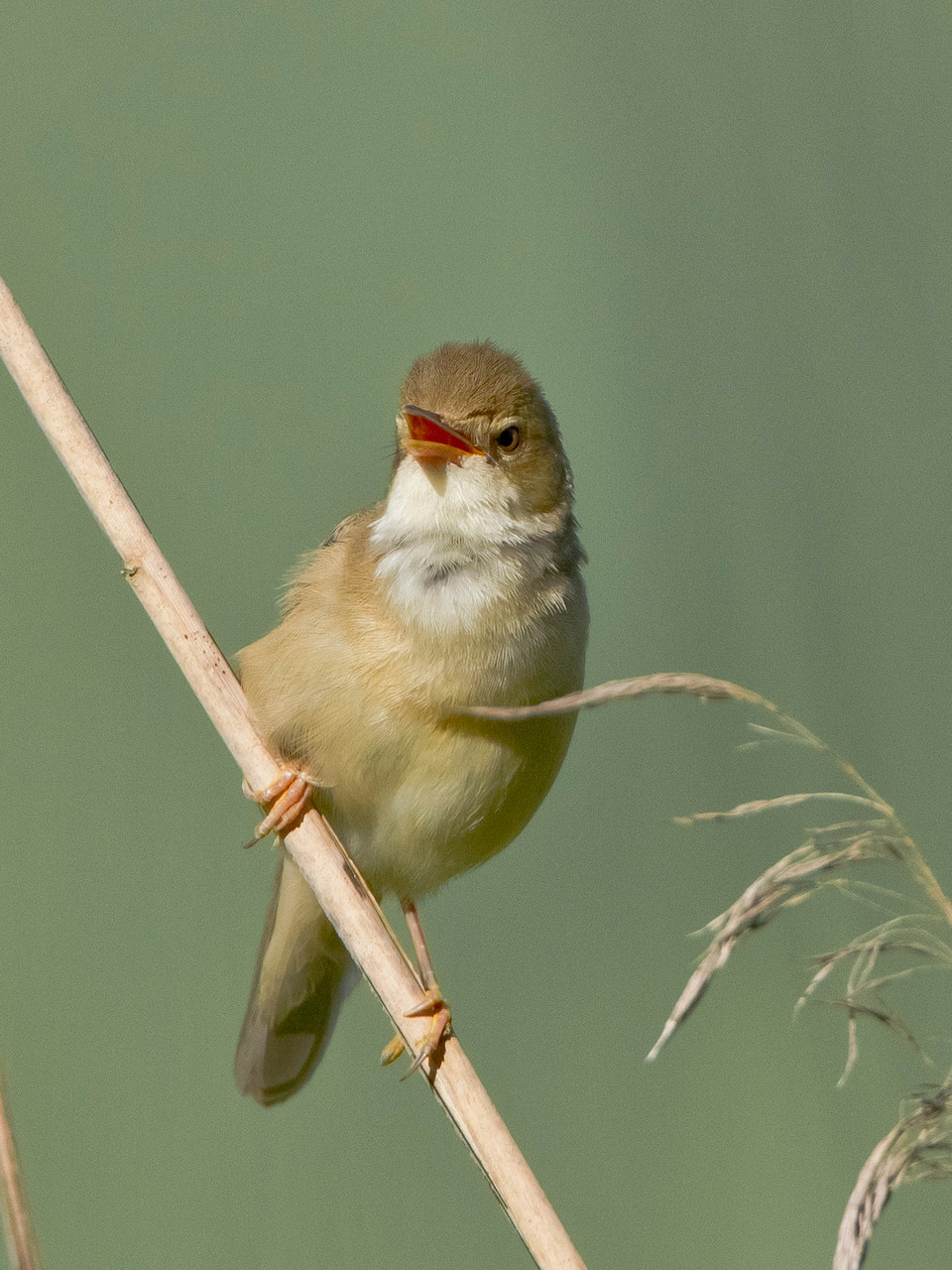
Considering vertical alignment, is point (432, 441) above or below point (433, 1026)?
above

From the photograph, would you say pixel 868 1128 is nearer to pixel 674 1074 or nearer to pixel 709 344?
pixel 674 1074

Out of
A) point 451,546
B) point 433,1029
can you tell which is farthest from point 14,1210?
point 451,546

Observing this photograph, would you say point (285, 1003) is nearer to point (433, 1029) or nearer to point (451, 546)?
point (433, 1029)

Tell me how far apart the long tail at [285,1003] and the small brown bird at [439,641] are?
0.82 ft

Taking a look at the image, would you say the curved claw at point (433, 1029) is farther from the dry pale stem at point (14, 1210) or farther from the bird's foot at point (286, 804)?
the dry pale stem at point (14, 1210)

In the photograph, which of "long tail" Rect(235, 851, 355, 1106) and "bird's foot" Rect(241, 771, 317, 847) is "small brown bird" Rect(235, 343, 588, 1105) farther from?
"long tail" Rect(235, 851, 355, 1106)

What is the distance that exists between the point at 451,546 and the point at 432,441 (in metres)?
0.17

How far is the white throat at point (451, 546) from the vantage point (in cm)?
177

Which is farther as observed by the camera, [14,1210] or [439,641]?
[439,641]

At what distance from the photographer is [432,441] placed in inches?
69.9

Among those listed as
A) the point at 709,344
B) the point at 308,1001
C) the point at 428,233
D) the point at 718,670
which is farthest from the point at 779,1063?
the point at 428,233

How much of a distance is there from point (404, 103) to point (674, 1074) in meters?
2.33

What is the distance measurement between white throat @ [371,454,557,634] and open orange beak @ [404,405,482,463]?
17mm

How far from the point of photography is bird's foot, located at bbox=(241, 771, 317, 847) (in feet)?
5.65
